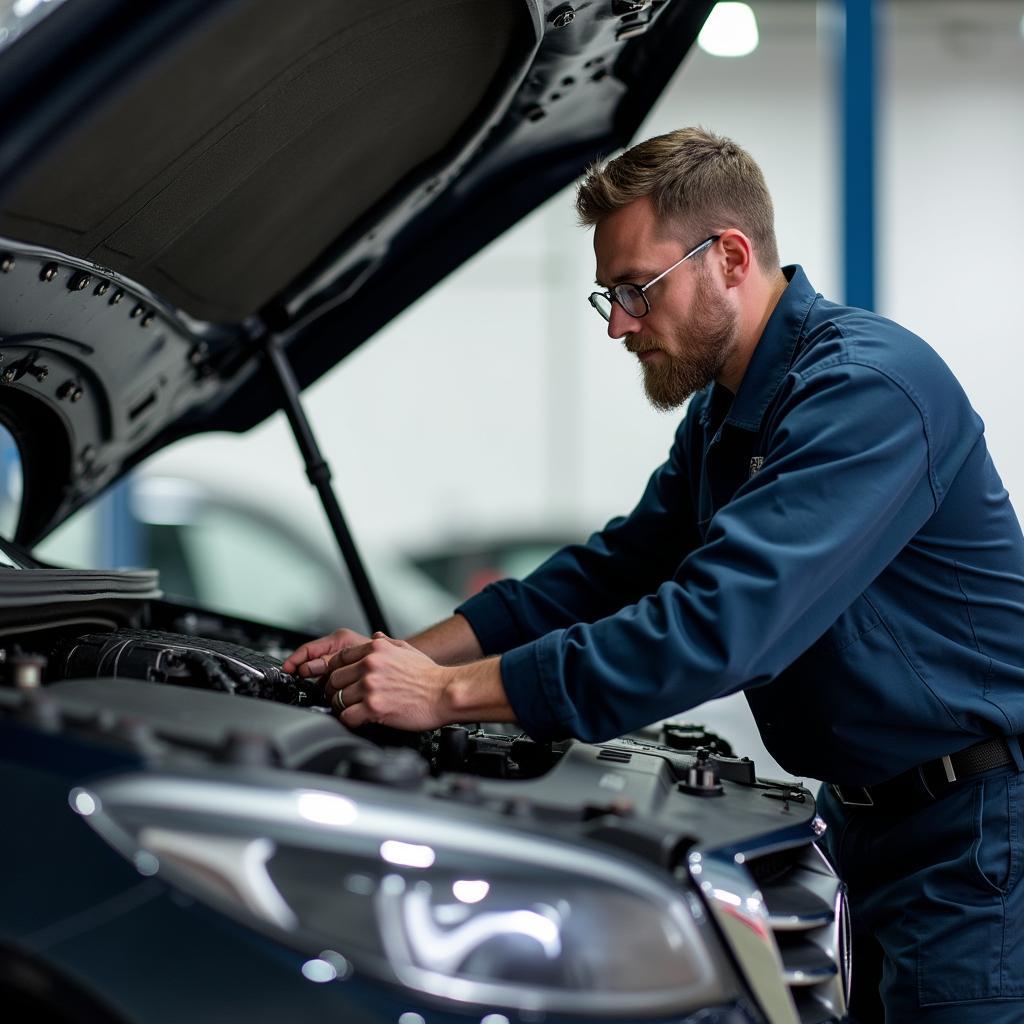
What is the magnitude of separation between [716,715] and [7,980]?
437 cm

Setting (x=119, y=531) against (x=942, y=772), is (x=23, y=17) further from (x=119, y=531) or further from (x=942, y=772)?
(x=119, y=531)

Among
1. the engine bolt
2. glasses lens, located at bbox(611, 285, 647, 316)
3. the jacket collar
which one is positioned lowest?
the jacket collar

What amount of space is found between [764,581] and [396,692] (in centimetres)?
44

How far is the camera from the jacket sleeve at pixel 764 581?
1.29 metres

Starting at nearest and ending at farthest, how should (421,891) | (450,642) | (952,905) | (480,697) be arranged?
(421,891), (480,697), (952,905), (450,642)

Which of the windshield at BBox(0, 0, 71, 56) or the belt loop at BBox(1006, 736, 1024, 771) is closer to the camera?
the windshield at BBox(0, 0, 71, 56)

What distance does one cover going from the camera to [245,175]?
166 cm

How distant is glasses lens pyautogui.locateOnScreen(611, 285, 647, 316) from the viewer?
168cm

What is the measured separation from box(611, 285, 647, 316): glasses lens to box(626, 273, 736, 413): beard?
0.04 metres

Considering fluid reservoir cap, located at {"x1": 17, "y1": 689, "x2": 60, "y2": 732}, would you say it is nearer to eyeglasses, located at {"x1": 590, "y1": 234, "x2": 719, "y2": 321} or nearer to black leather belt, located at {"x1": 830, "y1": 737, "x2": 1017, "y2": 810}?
eyeglasses, located at {"x1": 590, "y1": 234, "x2": 719, "y2": 321}

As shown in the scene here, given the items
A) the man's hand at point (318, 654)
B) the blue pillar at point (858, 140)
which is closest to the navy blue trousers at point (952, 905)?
the man's hand at point (318, 654)

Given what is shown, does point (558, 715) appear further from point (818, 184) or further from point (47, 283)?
point (818, 184)

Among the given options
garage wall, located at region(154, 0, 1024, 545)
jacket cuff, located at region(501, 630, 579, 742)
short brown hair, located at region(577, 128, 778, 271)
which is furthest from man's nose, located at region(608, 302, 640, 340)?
garage wall, located at region(154, 0, 1024, 545)

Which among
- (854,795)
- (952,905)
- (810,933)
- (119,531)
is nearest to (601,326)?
(119,531)
